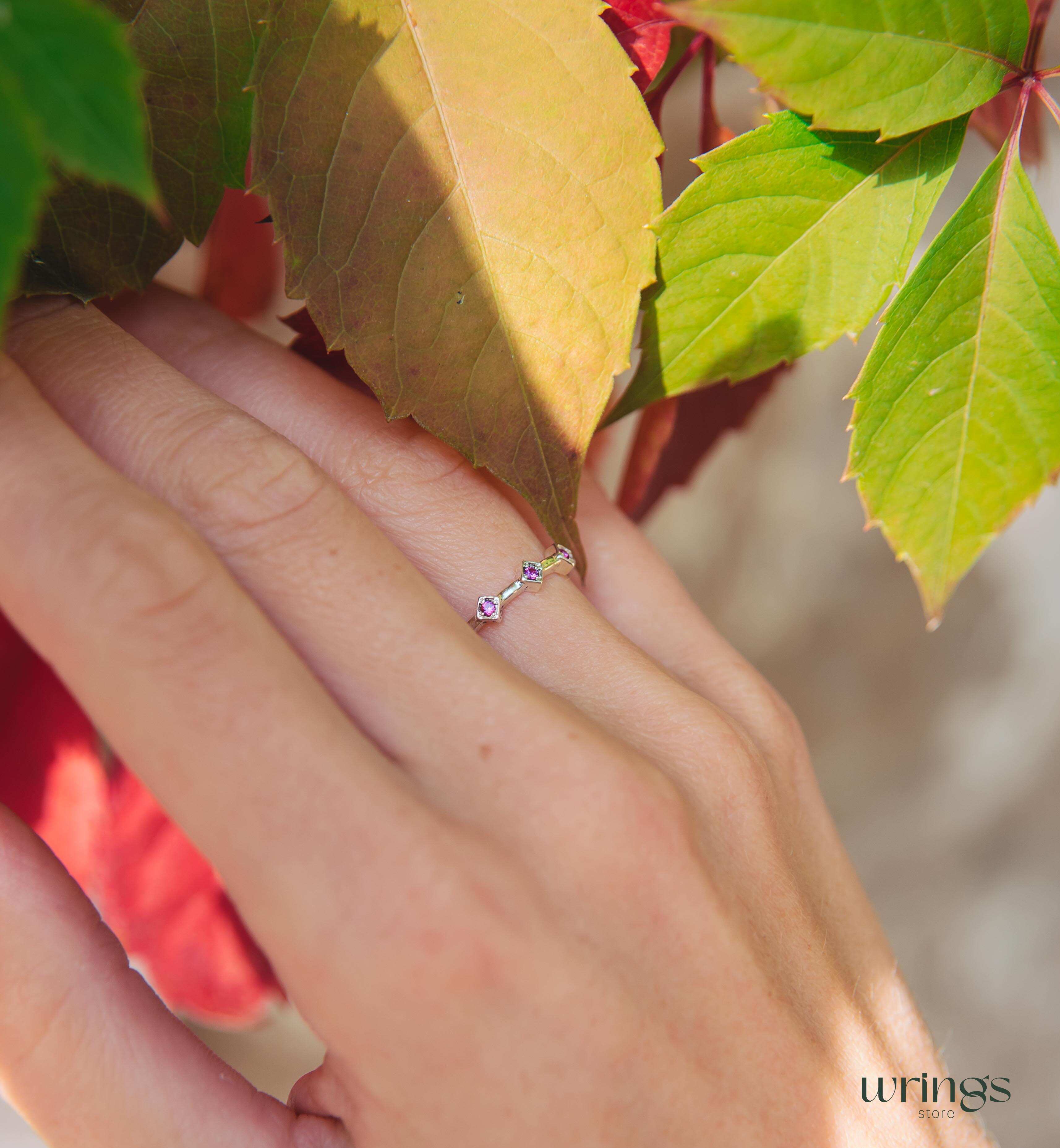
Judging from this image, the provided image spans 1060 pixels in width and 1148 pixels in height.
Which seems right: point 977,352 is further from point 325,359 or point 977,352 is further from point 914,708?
point 914,708

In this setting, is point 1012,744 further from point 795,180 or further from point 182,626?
point 182,626

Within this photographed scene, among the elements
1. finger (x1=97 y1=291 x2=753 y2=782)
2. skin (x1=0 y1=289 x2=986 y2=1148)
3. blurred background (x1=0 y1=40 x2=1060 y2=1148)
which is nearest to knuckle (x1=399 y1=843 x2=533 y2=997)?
skin (x1=0 y1=289 x2=986 y2=1148)

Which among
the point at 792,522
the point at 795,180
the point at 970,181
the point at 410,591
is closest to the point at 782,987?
the point at 410,591

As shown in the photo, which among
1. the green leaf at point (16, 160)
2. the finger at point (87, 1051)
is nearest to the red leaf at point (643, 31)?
the green leaf at point (16, 160)

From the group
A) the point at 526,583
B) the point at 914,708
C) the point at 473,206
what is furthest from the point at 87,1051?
the point at 914,708

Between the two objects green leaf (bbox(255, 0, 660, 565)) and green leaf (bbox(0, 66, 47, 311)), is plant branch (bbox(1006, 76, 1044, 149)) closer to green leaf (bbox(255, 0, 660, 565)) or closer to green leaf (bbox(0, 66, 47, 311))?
green leaf (bbox(255, 0, 660, 565))

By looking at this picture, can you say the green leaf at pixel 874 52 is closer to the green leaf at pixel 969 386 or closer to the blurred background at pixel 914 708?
the green leaf at pixel 969 386
